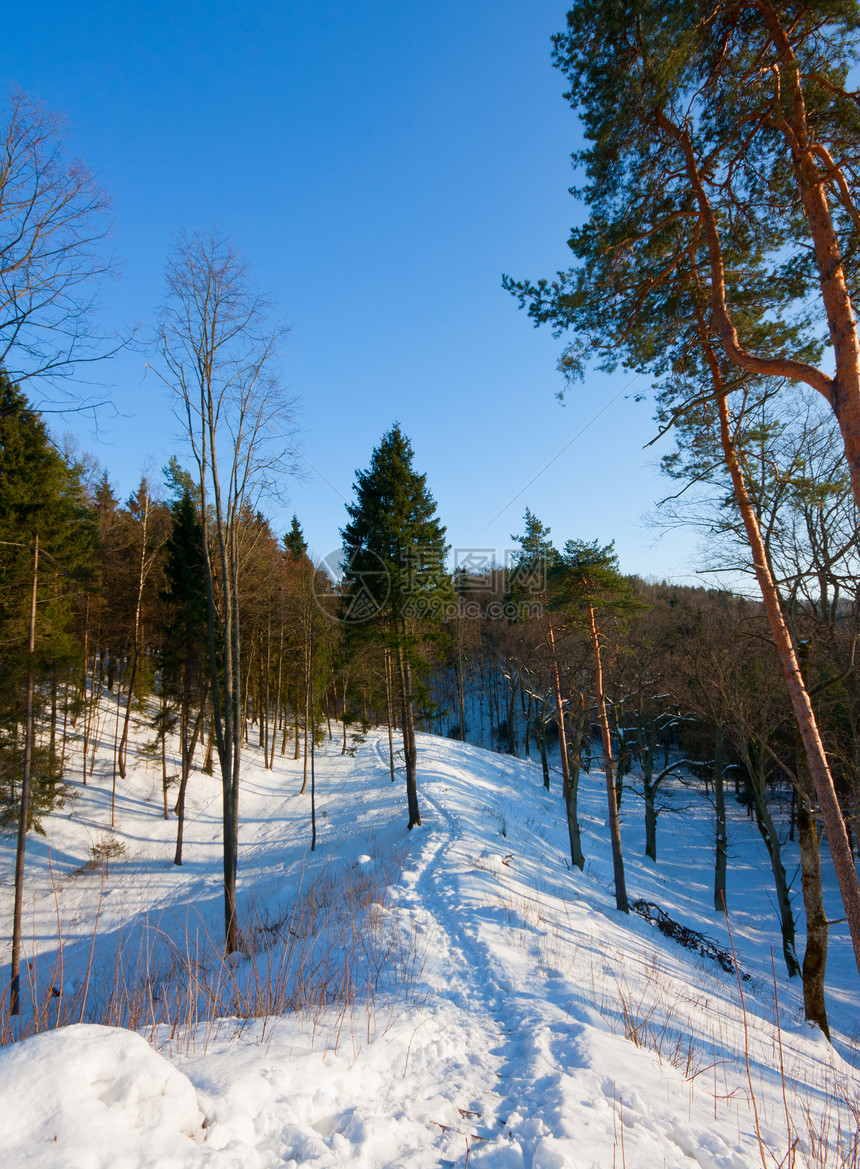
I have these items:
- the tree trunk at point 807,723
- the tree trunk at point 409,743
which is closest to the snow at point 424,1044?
the tree trunk at point 409,743

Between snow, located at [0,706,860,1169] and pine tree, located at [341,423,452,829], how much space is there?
5.33m

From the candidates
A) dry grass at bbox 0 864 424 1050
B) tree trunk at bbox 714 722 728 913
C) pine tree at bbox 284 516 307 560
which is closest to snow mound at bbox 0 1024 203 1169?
dry grass at bbox 0 864 424 1050

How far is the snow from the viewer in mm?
2154

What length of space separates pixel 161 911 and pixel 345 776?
1297 cm

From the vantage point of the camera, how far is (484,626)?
4641 centimetres

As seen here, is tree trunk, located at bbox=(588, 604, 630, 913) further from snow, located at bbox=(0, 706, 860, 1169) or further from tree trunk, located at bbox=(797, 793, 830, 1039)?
tree trunk, located at bbox=(797, 793, 830, 1039)

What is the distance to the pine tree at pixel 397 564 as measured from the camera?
589 inches

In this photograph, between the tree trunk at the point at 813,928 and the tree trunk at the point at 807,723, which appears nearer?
the tree trunk at the point at 807,723

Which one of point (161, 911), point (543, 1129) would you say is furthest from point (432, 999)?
point (161, 911)

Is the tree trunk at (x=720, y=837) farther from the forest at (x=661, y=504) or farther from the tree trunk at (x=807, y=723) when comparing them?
the tree trunk at (x=807, y=723)

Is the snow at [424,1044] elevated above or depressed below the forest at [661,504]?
below

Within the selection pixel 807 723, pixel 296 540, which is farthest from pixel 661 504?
pixel 296 540

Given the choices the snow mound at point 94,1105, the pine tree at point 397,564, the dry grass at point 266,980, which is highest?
the pine tree at point 397,564

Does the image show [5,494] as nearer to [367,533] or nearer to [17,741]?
[17,741]
